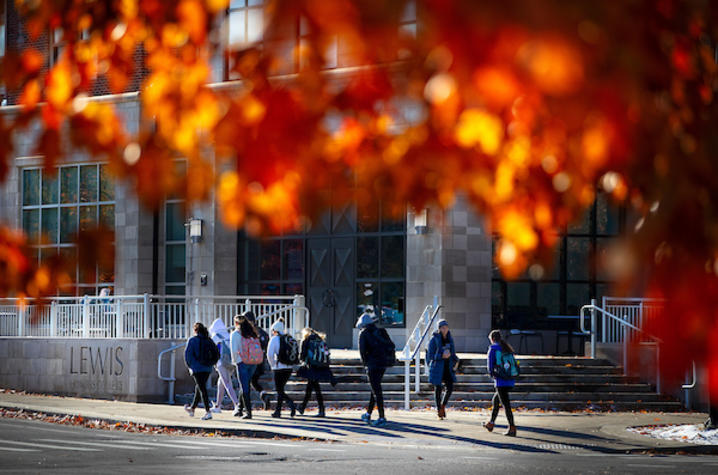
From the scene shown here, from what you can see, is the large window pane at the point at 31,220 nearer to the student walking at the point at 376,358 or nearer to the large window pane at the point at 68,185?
the large window pane at the point at 68,185

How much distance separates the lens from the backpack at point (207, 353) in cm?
2050

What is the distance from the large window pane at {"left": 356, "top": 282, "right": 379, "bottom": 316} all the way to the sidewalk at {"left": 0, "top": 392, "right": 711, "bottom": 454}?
716cm

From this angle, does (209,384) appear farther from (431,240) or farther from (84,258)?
(84,258)

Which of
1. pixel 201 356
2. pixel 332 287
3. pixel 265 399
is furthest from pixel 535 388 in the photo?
pixel 332 287

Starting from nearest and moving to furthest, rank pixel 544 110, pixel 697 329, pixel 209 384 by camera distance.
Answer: pixel 544 110, pixel 697 329, pixel 209 384

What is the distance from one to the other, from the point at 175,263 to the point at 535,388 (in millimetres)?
12156

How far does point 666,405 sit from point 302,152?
2010 centimetres

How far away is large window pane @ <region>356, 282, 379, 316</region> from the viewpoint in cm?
2962

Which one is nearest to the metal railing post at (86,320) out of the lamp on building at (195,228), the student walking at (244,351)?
the lamp on building at (195,228)

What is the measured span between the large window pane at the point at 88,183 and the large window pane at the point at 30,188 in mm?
1470

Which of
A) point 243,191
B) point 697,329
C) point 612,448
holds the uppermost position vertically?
point 243,191

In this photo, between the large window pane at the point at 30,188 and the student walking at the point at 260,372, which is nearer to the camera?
the student walking at the point at 260,372

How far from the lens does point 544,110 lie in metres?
3.90

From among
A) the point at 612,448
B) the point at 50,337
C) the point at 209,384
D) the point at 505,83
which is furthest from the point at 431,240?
the point at 505,83
